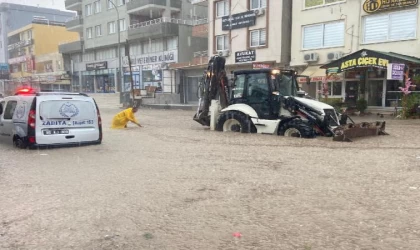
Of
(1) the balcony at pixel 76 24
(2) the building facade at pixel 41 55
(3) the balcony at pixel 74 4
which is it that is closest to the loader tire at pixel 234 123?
(1) the balcony at pixel 76 24

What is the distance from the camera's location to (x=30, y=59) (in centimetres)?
6931

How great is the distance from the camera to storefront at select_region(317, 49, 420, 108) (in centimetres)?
1933

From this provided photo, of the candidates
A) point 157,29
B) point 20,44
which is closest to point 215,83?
point 157,29

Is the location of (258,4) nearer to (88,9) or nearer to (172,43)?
(172,43)

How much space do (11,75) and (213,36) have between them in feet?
209

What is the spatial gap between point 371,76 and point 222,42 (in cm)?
1376

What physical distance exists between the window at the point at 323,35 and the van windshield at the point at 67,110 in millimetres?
19127

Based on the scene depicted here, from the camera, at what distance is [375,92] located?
23.4 meters

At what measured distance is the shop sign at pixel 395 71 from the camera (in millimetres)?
18438

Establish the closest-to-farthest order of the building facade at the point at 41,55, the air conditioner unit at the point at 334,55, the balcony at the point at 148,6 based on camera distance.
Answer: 1. the air conditioner unit at the point at 334,55
2. the balcony at the point at 148,6
3. the building facade at the point at 41,55

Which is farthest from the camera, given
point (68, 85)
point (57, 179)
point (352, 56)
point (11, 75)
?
point (11, 75)

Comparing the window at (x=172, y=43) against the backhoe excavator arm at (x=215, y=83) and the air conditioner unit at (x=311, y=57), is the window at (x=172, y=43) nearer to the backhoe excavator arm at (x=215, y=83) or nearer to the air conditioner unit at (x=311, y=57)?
the air conditioner unit at (x=311, y=57)

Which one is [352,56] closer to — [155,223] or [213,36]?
[213,36]

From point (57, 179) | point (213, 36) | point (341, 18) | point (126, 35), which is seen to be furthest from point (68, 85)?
point (57, 179)
